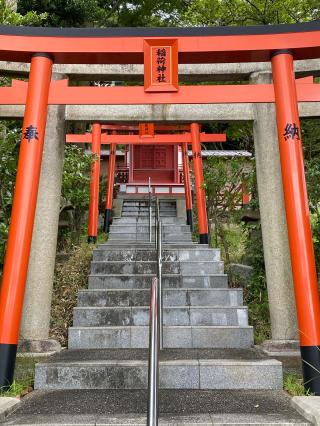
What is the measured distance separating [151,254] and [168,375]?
330cm

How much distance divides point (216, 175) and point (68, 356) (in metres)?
5.24

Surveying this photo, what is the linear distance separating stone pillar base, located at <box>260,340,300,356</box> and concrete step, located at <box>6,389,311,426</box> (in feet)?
3.79

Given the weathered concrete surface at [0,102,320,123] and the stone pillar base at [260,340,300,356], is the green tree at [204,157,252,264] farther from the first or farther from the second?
the stone pillar base at [260,340,300,356]

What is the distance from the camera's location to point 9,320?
3.62m

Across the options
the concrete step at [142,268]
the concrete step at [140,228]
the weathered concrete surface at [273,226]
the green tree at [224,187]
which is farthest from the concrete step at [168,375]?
the concrete step at [140,228]

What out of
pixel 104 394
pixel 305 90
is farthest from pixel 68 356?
pixel 305 90

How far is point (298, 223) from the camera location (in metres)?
3.84

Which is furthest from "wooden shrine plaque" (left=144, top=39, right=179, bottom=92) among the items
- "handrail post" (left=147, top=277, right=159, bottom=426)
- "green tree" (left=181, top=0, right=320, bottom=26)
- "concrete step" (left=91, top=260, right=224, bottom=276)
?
"green tree" (left=181, top=0, right=320, bottom=26)

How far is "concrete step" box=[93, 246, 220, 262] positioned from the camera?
6930 mm

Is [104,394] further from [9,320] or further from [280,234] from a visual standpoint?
[280,234]

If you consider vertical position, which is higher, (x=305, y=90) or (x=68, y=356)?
(x=305, y=90)

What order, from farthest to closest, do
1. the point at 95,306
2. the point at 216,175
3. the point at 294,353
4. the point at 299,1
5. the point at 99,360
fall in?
the point at 299,1, the point at 216,175, the point at 95,306, the point at 294,353, the point at 99,360

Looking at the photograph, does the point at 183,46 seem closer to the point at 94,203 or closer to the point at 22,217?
the point at 22,217

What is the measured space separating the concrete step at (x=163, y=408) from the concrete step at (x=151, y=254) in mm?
3297
